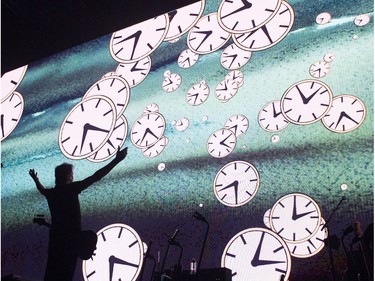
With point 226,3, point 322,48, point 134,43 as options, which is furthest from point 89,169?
point 322,48

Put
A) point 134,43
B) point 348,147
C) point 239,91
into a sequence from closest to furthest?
point 348,147 → point 239,91 → point 134,43

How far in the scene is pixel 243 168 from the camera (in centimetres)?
296

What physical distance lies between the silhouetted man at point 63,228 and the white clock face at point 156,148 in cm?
39

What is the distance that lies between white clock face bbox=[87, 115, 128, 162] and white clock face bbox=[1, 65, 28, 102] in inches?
56.8

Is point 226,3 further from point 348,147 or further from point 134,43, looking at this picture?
point 348,147

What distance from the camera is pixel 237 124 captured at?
310 centimetres

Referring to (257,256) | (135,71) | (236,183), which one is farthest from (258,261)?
(135,71)

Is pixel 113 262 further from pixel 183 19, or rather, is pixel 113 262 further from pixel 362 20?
pixel 362 20

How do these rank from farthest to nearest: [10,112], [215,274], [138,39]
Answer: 1. [10,112]
2. [138,39]
3. [215,274]

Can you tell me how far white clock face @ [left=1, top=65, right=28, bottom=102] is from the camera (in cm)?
456

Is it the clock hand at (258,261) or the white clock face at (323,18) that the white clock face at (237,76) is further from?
the clock hand at (258,261)

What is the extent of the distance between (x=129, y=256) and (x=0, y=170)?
1674mm

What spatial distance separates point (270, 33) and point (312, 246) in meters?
1.55

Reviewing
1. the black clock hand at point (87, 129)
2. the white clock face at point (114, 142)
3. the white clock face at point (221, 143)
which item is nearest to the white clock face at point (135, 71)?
the white clock face at point (114, 142)
